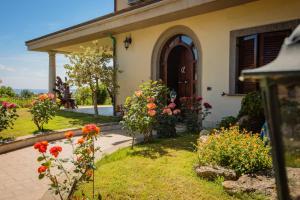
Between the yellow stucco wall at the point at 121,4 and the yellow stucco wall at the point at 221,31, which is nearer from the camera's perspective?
the yellow stucco wall at the point at 221,31

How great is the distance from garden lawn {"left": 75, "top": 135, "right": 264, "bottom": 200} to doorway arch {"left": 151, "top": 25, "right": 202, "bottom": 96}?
12.7 ft

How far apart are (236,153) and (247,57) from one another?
4.15m

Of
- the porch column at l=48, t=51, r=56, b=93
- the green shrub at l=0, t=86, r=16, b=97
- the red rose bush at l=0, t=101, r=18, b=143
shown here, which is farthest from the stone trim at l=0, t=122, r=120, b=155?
the green shrub at l=0, t=86, r=16, b=97

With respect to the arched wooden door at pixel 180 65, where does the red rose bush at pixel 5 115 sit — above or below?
below

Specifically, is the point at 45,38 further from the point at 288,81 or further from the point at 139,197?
the point at 288,81

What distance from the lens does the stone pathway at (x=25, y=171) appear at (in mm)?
4352

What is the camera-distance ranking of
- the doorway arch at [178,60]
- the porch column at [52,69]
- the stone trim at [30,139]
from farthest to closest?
the porch column at [52,69] → the doorway arch at [178,60] → the stone trim at [30,139]

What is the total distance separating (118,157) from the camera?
18.7 feet

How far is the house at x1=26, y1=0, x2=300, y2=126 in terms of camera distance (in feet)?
23.9

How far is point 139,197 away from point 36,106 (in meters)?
5.42

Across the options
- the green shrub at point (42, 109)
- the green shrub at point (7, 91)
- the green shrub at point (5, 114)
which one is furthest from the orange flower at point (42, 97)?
the green shrub at point (7, 91)

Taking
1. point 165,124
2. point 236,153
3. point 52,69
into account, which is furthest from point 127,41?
point 236,153

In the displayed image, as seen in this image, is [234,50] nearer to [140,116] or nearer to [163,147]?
[140,116]

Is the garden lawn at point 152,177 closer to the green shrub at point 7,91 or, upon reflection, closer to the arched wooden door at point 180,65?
the arched wooden door at point 180,65
